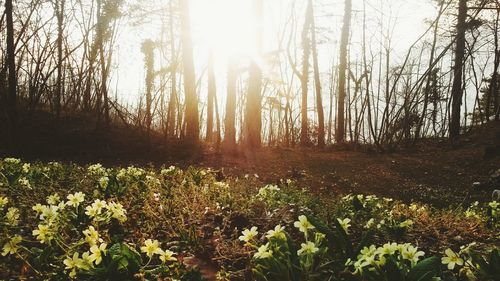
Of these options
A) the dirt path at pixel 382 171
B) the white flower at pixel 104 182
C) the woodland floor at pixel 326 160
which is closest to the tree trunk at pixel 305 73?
the woodland floor at pixel 326 160

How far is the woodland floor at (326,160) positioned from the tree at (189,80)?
730mm

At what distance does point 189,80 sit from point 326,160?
458cm

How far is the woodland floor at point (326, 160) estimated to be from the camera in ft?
27.0

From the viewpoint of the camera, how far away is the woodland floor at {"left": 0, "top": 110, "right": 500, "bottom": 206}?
8.24 m

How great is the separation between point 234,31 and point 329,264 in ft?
39.5

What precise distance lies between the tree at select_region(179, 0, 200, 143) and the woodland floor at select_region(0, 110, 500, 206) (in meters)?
0.73

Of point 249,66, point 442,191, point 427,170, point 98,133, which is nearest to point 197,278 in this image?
point 442,191

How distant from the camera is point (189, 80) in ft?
39.9

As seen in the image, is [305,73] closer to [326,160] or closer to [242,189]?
[326,160]

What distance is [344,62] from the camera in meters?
16.9

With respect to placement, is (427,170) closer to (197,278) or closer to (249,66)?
(249,66)

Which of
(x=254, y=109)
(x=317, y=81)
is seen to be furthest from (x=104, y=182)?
(x=317, y=81)

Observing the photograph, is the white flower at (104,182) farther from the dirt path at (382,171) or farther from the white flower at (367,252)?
the dirt path at (382,171)

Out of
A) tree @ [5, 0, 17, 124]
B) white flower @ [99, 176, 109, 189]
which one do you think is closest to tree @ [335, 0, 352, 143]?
tree @ [5, 0, 17, 124]
